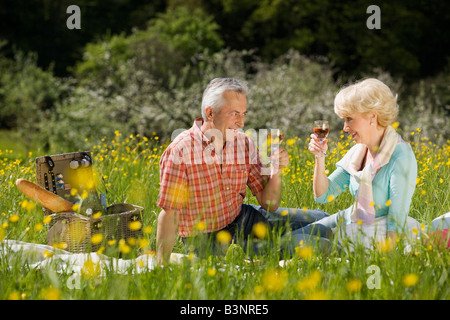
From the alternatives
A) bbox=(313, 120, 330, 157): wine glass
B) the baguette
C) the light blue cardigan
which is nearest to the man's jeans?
the light blue cardigan

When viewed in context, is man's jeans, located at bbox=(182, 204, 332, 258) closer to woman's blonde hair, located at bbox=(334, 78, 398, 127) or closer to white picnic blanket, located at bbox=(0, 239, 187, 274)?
white picnic blanket, located at bbox=(0, 239, 187, 274)

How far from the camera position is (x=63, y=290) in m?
2.61

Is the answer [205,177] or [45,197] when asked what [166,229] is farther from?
[45,197]

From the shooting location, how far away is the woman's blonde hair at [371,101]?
10.4 ft

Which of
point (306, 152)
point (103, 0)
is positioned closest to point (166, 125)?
point (306, 152)

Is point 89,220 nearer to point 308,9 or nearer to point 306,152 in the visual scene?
point 306,152

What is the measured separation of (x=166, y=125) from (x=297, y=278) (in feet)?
26.9

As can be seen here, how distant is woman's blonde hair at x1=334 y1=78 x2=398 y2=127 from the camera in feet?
10.4

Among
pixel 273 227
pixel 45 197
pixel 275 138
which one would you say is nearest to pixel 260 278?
pixel 273 227

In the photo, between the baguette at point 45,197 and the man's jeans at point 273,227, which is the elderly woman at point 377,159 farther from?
the baguette at point 45,197

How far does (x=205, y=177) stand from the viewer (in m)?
3.40

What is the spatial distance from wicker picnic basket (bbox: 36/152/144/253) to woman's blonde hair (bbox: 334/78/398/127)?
147 cm

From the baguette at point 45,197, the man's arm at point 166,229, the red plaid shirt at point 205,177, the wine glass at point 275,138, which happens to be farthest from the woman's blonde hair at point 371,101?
the baguette at point 45,197

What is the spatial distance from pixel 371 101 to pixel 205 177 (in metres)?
1.02
